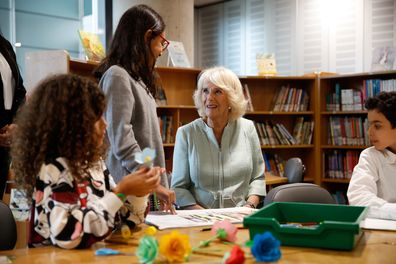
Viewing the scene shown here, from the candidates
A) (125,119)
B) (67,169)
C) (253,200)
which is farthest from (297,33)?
(67,169)

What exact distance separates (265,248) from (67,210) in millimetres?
533

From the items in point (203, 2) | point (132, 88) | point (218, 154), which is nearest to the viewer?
point (132, 88)

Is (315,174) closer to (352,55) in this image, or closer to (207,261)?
(352,55)

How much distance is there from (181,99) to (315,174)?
6.10ft

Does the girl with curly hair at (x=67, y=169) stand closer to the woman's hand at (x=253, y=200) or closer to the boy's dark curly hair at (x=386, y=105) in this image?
the woman's hand at (x=253, y=200)

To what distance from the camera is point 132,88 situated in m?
1.99

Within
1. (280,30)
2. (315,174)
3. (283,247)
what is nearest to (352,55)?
(280,30)

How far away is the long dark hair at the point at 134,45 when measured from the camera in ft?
6.75

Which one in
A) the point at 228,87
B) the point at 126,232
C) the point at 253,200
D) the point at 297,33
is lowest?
the point at 253,200

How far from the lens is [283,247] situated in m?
1.30

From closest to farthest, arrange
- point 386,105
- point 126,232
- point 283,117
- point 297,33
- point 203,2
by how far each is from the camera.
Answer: point 126,232 < point 386,105 < point 283,117 < point 297,33 < point 203,2

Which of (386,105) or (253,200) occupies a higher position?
(386,105)

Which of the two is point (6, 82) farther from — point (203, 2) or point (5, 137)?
point (203, 2)

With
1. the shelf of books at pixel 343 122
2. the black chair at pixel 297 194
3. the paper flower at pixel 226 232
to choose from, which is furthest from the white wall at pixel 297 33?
the paper flower at pixel 226 232
